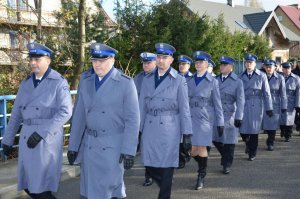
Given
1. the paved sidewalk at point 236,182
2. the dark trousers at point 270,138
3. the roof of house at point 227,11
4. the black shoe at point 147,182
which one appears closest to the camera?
the paved sidewalk at point 236,182

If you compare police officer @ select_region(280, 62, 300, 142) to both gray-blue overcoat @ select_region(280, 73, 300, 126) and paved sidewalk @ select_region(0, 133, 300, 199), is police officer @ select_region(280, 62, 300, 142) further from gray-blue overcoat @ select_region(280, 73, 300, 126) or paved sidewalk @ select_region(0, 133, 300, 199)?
paved sidewalk @ select_region(0, 133, 300, 199)

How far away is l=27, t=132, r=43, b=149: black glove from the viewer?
4.62 meters

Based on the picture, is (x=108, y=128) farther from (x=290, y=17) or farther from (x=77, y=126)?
(x=290, y=17)

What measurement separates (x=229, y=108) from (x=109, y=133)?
156 inches

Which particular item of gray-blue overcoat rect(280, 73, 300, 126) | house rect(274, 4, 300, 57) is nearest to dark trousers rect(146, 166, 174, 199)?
gray-blue overcoat rect(280, 73, 300, 126)

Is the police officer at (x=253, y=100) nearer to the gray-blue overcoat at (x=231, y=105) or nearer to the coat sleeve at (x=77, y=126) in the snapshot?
the gray-blue overcoat at (x=231, y=105)

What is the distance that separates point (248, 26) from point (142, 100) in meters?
39.0

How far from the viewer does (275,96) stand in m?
10.8

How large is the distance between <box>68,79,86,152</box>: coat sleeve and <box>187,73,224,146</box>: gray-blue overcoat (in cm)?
271

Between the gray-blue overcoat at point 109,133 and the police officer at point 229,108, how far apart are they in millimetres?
3573

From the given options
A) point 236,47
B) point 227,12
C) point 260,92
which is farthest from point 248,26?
point 260,92

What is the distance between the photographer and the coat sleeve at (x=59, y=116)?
15.4 ft

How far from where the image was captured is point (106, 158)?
14.2 ft

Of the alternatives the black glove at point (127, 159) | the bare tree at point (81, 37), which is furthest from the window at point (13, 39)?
the black glove at point (127, 159)
